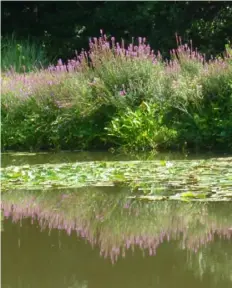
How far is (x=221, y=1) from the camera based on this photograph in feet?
64.4

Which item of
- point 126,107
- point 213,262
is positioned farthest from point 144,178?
point 126,107

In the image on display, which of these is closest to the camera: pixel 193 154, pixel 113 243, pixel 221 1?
pixel 113 243

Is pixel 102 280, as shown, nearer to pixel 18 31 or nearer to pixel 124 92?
pixel 124 92

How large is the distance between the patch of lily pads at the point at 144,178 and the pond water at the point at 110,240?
0.11 meters

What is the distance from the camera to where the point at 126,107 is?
10.2 m

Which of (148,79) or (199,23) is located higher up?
(199,23)

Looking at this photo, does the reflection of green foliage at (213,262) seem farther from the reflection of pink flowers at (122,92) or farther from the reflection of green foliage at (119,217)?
the reflection of pink flowers at (122,92)

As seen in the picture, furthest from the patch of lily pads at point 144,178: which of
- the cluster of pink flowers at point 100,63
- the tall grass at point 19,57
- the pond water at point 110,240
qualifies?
the tall grass at point 19,57

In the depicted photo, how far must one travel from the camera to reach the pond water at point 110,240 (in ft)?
12.8

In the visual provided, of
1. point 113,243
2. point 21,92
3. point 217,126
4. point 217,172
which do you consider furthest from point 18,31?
point 113,243

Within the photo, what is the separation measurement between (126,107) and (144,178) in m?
3.38

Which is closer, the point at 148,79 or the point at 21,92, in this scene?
the point at 148,79

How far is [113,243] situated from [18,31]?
1825cm

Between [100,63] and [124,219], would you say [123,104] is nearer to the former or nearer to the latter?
[100,63]
